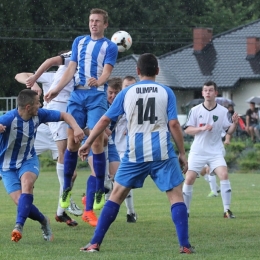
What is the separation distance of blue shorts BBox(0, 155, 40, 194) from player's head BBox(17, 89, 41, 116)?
0.65 meters

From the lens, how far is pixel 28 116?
970 cm

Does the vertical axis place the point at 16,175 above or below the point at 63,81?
below

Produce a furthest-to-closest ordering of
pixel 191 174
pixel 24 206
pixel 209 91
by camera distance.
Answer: pixel 209 91
pixel 191 174
pixel 24 206

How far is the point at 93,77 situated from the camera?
1077cm

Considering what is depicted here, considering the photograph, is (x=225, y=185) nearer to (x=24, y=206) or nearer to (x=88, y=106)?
(x=88, y=106)

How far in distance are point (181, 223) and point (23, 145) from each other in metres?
2.35

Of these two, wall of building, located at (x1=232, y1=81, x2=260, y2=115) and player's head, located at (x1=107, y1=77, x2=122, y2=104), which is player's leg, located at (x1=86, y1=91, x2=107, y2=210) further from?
wall of building, located at (x1=232, y1=81, x2=260, y2=115)

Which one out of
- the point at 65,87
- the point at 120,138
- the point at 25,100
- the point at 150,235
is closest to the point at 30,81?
the point at 65,87

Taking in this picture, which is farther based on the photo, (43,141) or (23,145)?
(43,141)

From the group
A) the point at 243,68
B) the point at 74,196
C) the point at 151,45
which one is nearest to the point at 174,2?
the point at 151,45

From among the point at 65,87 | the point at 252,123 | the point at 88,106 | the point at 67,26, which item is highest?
the point at 67,26

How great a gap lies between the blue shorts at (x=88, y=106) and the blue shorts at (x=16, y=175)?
1.29 meters

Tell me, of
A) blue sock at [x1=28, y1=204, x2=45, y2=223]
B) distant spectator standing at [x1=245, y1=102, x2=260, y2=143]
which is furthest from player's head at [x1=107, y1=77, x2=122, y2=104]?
distant spectator standing at [x1=245, y1=102, x2=260, y2=143]

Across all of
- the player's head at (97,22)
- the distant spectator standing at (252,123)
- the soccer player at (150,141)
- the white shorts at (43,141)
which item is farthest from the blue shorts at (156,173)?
the distant spectator standing at (252,123)
